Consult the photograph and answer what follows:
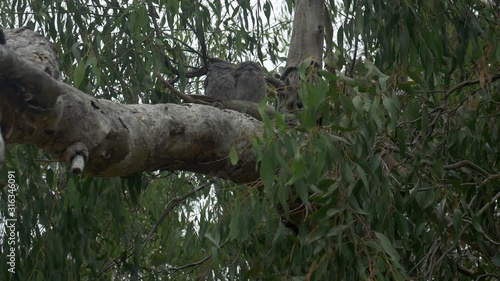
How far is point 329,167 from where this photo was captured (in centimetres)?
284

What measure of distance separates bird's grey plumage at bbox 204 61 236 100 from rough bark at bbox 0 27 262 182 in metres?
2.03

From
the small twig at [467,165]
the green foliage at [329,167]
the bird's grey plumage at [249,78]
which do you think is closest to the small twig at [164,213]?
the green foliage at [329,167]

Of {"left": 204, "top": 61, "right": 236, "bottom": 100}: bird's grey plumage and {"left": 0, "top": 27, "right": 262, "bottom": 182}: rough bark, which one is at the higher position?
{"left": 204, "top": 61, "right": 236, "bottom": 100}: bird's grey plumage

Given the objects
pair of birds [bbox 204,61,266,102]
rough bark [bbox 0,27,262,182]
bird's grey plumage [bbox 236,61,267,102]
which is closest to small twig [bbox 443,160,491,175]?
rough bark [bbox 0,27,262,182]

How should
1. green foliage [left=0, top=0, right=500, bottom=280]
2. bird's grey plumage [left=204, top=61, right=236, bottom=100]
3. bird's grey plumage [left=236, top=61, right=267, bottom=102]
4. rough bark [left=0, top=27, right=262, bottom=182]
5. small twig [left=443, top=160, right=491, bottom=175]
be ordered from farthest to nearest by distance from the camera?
1. bird's grey plumage [left=236, top=61, right=267, bottom=102]
2. bird's grey plumage [left=204, top=61, right=236, bottom=100]
3. small twig [left=443, top=160, right=491, bottom=175]
4. green foliage [left=0, top=0, right=500, bottom=280]
5. rough bark [left=0, top=27, right=262, bottom=182]

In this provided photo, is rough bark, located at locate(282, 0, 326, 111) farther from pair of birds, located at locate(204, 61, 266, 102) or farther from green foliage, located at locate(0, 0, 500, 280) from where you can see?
pair of birds, located at locate(204, 61, 266, 102)

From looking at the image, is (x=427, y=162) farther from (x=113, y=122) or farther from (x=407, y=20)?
(x=113, y=122)

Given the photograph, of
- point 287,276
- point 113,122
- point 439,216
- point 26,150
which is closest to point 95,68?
point 26,150

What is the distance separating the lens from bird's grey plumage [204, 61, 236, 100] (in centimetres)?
545

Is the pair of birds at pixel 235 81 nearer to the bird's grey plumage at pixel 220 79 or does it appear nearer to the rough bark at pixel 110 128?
the bird's grey plumage at pixel 220 79

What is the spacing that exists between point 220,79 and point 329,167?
2771 mm

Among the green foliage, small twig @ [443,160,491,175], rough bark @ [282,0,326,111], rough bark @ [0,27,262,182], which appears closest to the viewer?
rough bark @ [0,27,262,182]

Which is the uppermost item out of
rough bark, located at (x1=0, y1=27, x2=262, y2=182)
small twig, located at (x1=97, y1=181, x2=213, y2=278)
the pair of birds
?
the pair of birds

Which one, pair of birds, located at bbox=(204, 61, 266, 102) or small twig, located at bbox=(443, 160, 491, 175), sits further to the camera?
pair of birds, located at bbox=(204, 61, 266, 102)
